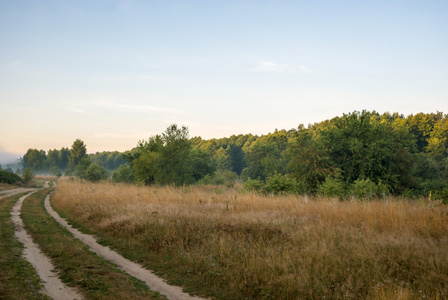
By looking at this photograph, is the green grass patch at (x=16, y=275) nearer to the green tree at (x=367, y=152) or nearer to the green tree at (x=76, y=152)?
the green tree at (x=367, y=152)

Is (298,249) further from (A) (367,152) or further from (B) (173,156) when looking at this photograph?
(B) (173,156)

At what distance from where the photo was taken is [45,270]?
7.68 m

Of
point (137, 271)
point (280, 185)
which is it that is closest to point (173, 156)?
point (280, 185)

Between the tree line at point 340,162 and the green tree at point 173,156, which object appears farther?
the green tree at point 173,156

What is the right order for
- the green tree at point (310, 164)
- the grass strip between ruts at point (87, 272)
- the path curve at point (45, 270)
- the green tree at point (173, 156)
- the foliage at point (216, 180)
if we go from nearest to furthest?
the path curve at point (45, 270) → the grass strip between ruts at point (87, 272) → the green tree at point (310, 164) → the green tree at point (173, 156) → the foliage at point (216, 180)

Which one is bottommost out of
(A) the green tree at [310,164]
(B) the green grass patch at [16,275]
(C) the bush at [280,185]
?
(B) the green grass patch at [16,275]

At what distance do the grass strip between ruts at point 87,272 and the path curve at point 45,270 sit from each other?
0.16m

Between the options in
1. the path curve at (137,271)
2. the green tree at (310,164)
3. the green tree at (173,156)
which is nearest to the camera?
the path curve at (137,271)

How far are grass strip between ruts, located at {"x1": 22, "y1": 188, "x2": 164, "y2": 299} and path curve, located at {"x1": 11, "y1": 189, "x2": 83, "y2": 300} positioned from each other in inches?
6.4

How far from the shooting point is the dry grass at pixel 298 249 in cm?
619

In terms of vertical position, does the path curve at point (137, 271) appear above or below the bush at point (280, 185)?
below

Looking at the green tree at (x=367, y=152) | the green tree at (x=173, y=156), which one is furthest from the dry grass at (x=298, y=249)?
the green tree at (x=173, y=156)

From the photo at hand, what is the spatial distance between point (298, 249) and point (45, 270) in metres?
7.02

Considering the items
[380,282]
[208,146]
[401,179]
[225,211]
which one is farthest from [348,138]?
[208,146]
